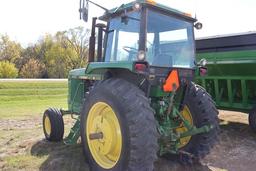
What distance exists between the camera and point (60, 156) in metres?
4.84

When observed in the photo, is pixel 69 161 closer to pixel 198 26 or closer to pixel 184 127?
pixel 184 127

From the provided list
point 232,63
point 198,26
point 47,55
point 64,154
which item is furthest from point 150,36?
point 47,55

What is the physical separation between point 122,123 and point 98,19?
6.53ft

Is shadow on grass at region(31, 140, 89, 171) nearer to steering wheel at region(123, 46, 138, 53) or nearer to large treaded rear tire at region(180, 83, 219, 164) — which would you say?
large treaded rear tire at region(180, 83, 219, 164)

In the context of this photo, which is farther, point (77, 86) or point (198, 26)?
point (77, 86)

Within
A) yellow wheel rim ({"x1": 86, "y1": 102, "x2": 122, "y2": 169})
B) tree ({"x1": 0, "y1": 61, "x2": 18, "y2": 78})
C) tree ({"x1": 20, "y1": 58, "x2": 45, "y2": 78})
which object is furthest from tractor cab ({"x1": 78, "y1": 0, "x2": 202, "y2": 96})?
tree ({"x1": 20, "y1": 58, "x2": 45, "y2": 78})

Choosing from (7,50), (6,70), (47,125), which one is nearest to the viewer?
(47,125)

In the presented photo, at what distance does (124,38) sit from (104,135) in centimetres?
141

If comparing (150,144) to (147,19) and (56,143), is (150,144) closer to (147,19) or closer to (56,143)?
(147,19)

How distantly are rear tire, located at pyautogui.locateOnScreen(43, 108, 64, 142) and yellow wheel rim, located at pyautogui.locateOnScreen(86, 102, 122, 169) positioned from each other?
1622 millimetres

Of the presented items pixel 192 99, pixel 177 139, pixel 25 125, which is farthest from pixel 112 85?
pixel 25 125

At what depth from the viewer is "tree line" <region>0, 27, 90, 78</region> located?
3997 cm

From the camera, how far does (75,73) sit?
20.1 feet

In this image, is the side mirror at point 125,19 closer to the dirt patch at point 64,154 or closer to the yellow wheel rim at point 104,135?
the yellow wheel rim at point 104,135
